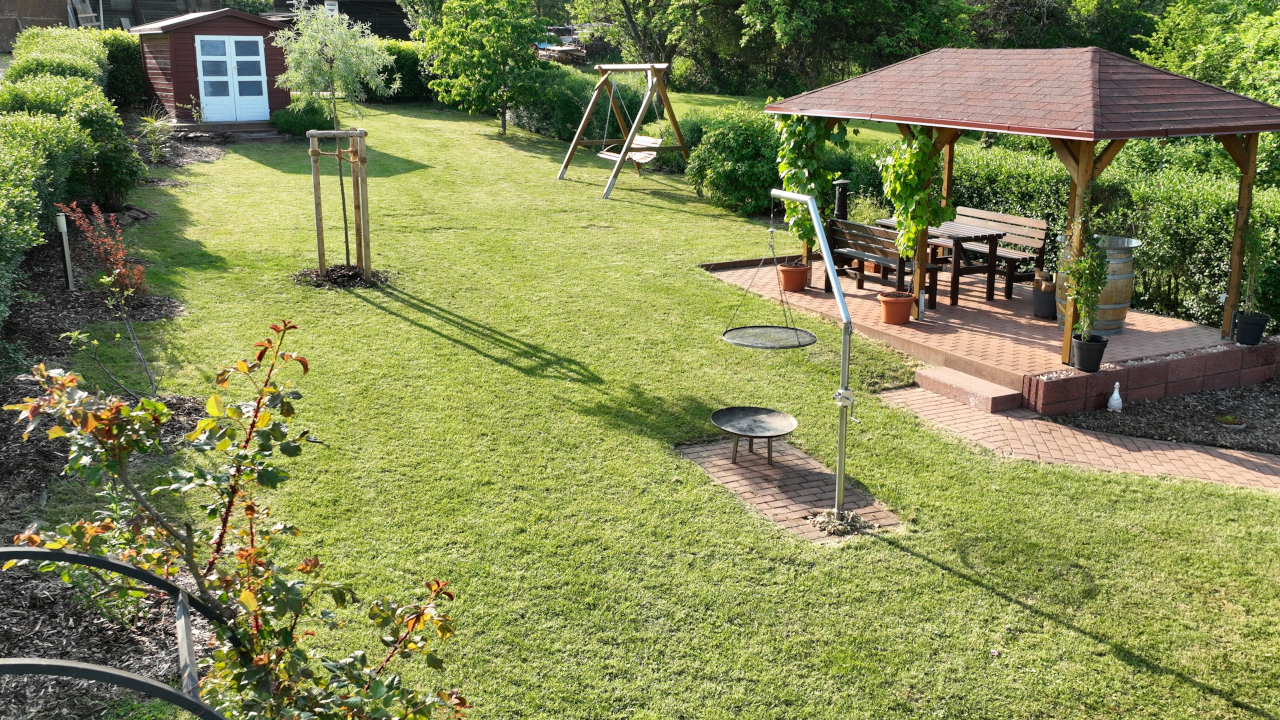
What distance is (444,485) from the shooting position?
718 cm

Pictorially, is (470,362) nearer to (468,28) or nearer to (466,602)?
(466,602)

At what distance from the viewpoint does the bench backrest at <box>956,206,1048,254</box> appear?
11.9 meters

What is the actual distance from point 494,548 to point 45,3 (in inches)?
1460

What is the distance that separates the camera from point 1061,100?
916 cm

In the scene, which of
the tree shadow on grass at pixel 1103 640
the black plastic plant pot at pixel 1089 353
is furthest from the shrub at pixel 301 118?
the tree shadow on grass at pixel 1103 640

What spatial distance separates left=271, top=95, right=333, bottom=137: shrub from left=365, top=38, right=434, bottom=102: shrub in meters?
6.52

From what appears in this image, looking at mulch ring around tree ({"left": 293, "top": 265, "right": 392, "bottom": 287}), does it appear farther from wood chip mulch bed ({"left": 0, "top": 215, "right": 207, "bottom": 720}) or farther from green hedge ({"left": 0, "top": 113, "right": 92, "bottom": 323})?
wood chip mulch bed ({"left": 0, "top": 215, "right": 207, "bottom": 720})

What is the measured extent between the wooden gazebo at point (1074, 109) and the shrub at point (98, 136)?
1031cm

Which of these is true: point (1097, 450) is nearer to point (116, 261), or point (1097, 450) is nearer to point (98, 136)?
point (116, 261)

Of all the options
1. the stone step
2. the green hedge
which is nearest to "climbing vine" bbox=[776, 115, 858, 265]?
the stone step

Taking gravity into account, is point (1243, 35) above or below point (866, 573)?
above

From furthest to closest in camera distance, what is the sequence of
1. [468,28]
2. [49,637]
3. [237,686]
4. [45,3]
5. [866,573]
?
[45,3] → [468,28] → [866,573] → [49,637] → [237,686]

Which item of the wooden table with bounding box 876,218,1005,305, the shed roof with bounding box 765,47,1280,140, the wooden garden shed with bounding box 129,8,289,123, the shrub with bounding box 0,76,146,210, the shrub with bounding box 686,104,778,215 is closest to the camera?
the shed roof with bounding box 765,47,1280,140

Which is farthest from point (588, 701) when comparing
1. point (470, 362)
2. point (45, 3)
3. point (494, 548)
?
point (45, 3)
